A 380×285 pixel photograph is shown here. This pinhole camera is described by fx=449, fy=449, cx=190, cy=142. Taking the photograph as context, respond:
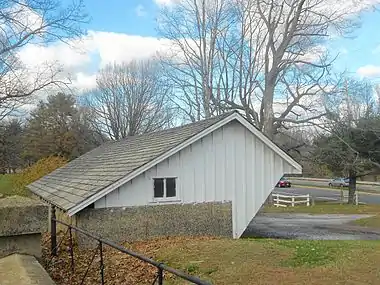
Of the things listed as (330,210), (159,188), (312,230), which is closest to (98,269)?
(159,188)

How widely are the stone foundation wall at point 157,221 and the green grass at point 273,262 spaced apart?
2.29m

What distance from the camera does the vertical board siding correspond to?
14.0 m

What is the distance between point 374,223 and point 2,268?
23343mm

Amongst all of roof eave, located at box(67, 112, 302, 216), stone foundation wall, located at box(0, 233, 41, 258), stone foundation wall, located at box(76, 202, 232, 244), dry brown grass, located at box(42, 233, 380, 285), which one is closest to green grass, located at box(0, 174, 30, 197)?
stone foundation wall, located at box(76, 202, 232, 244)

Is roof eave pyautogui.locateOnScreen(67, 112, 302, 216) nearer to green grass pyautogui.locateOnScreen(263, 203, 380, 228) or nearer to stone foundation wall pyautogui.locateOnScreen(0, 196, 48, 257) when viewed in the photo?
stone foundation wall pyautogui.locateOnScreen(0, 196, 48, 257)

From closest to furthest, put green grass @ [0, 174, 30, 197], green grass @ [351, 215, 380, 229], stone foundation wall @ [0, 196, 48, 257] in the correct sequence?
stone foundation wall @ [0, 196, 48, 257] → green grass @ [351, 215, 380, 229] → green grass @ [0, 174, 30, 197]

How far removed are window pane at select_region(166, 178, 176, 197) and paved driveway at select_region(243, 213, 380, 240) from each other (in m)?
6.13

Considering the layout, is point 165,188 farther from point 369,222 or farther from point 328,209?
point 328,209

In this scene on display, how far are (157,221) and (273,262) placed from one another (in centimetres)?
539

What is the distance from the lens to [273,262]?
920cm

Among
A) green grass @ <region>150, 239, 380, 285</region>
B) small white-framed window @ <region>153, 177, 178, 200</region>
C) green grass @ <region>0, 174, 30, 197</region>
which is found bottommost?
green grass @ <region>0, 174, 30, 197</region>

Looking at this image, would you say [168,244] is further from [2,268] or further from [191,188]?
[2,268]

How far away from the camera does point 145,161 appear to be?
538 inches

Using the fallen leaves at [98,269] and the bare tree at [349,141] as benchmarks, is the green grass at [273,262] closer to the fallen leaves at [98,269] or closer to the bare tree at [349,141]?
the fallen leaves at [98,269]
